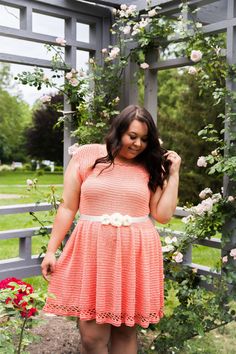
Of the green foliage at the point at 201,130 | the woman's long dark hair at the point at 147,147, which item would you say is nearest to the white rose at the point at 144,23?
the green foliage at the point at 201,130

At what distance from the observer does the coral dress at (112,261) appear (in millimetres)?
2027

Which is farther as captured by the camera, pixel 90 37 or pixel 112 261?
pixel 90 37

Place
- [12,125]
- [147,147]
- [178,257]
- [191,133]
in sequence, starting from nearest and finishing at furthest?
[147,147], [178,257], [191,133], [12,125]

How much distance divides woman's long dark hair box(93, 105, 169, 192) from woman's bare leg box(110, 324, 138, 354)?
0.64 meters

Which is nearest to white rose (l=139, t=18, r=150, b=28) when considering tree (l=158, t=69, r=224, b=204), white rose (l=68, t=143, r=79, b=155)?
white rose (l=68, t=143, r=79, b=155)

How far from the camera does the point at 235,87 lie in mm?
2684

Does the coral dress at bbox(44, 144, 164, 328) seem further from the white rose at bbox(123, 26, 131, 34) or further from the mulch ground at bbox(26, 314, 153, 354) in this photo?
the white rose at bbox(123, 26, 131, 34)

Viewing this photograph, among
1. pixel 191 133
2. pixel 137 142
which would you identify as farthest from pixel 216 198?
pixel 191 133

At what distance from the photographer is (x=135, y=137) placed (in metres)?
2.06

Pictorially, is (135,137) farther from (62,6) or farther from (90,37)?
(90,37)

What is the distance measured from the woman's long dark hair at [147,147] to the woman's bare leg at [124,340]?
64 cm

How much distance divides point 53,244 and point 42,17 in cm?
172

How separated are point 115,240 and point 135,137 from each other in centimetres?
44

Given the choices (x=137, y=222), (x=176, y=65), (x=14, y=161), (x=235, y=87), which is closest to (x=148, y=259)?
(x=137, y=222)
